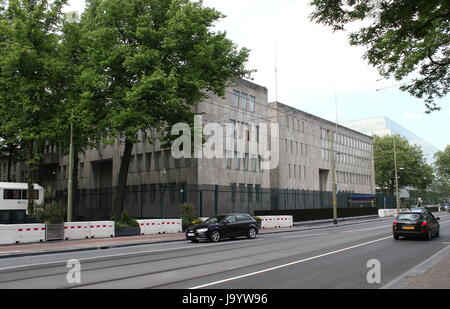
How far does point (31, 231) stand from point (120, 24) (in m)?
14.3

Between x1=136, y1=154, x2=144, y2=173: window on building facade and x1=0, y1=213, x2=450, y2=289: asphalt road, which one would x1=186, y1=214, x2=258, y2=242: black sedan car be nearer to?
x1=0, y1=213, x2=450, y2=289: asphalt road

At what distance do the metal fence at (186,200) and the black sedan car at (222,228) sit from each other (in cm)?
1071

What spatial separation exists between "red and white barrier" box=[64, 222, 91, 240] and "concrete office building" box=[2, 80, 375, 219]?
7.80 meters

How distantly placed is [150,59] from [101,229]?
35.8 ft

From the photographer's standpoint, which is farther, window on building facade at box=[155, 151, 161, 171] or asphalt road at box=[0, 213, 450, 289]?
window on building facade at box=[155, 151, 161, 171]

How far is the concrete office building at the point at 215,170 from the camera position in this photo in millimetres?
37406

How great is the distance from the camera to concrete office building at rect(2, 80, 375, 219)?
123ft

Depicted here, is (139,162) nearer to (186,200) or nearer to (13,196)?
(186,200)

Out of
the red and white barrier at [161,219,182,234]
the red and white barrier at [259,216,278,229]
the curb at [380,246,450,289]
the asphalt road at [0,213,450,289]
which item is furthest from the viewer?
the red and white barrier at [259,216,278,229]

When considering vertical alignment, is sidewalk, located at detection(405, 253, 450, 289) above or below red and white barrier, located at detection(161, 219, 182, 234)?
above

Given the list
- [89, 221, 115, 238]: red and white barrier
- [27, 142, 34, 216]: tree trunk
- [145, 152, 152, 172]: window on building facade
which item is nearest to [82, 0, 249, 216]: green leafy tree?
[89, 221, 115, 238]: red and white barrier

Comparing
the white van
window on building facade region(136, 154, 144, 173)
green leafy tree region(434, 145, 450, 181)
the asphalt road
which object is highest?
green leafy tree region(434, 145, 450, 181)

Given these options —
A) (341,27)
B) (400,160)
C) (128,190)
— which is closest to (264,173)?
(128,190)
